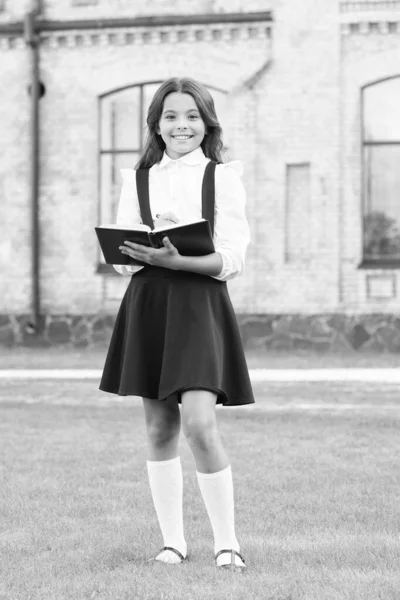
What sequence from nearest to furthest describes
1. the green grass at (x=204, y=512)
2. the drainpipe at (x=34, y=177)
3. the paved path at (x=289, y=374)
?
1. the green grass at (x=204, y=512)
2. the paved path at (x=289, y=374)
3. the drainpipe at (x=34, y=177)

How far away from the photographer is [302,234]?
20.4m

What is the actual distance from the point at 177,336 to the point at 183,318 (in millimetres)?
79

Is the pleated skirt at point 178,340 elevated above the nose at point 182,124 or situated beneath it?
situated beneath

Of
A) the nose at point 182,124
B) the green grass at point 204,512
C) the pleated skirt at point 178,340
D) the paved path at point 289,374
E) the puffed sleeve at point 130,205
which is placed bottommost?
the green grass at point 204,512

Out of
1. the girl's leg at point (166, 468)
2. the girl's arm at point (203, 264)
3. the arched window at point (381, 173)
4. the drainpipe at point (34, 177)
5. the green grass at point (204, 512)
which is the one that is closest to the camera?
the green grass at point (204, 512)

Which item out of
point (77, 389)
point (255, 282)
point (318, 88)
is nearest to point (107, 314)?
point (255, 282)

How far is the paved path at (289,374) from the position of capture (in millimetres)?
14992

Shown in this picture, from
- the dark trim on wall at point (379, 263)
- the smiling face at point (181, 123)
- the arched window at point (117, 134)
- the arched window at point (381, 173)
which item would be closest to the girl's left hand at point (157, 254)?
the smiling face at point (181, 123)

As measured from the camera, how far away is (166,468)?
4.93 m

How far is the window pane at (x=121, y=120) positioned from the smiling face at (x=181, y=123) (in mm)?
16294

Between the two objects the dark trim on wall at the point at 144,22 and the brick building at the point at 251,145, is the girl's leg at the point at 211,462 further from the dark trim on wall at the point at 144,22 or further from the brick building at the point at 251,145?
the dark trim on wall at the point at 144,22

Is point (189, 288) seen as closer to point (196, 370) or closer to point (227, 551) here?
point (196, 370)

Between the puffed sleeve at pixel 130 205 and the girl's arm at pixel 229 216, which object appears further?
the puffed sleeve at pixel 130 205

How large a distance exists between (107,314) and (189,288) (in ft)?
52.7
